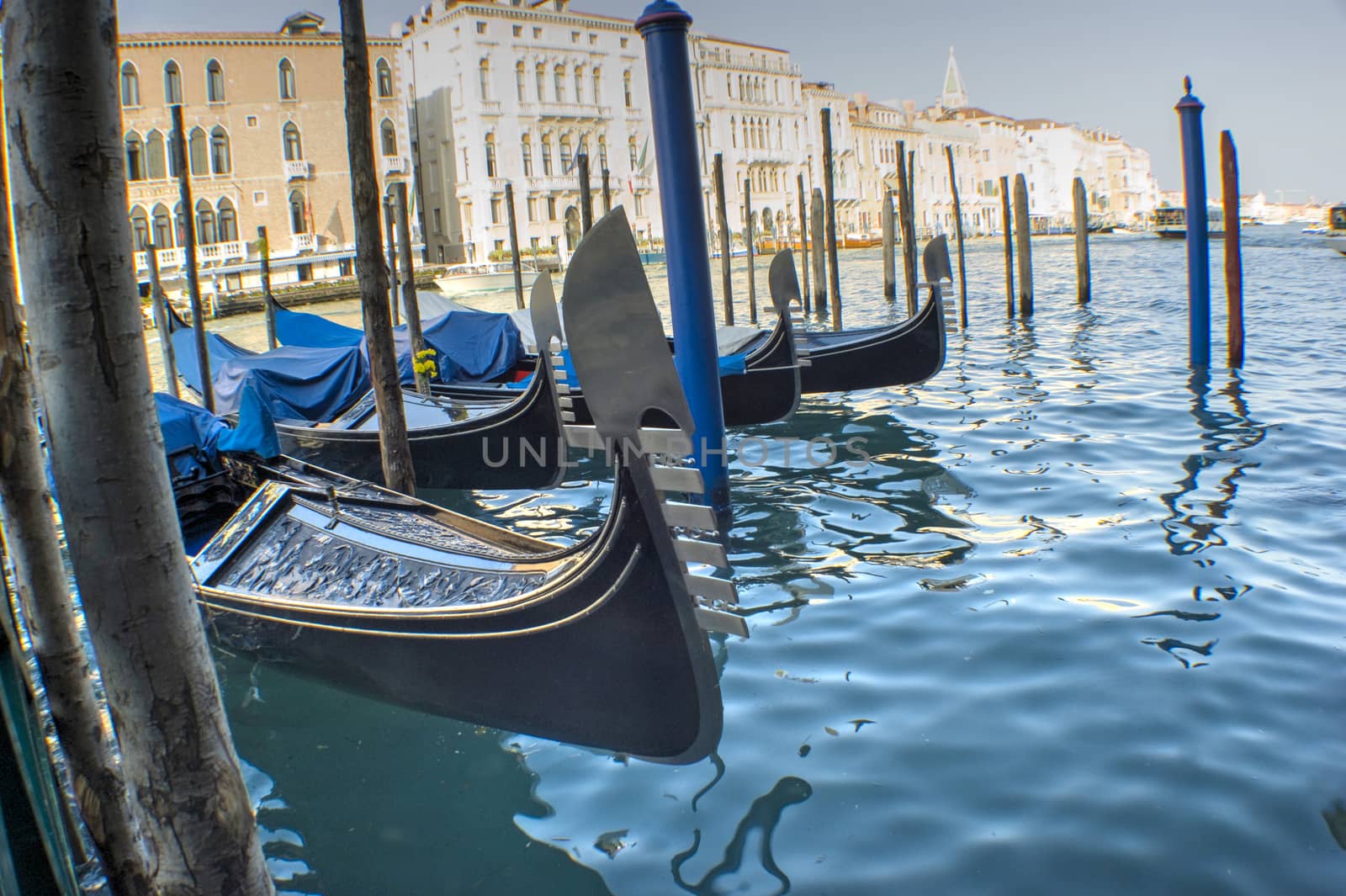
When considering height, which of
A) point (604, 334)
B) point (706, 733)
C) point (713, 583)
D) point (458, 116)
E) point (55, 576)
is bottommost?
point (706, 733)

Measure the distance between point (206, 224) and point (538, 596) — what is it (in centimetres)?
2313

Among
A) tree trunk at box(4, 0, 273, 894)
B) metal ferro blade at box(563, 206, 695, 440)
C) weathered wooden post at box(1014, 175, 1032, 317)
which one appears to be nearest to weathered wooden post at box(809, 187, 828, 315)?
weathered wooden post at box(1014, 175, 1032, 317)

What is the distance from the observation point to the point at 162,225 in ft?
71.9

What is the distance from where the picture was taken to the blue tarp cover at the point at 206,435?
370 cm

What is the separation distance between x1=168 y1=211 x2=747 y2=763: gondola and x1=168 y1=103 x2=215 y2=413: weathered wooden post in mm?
4576

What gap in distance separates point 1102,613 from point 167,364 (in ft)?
23.6

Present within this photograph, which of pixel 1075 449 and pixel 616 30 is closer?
pixel 1075 449

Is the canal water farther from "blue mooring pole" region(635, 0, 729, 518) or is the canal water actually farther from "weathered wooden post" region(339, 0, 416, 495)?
"weathered wooden post" region(339, 0, 416, 495)

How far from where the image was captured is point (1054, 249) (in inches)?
1188

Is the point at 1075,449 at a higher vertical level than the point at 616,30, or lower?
lower

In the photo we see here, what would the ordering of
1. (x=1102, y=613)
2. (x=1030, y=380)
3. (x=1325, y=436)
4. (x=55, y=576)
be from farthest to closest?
1. (x=1030, y=380)
2. (x=1325, y=436)
3. (x=1102, y=613)
4. (x=55, y=576)

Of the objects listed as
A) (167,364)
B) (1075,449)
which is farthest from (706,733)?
(167,364)

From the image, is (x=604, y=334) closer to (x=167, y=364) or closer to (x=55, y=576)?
(x=55, y=576)

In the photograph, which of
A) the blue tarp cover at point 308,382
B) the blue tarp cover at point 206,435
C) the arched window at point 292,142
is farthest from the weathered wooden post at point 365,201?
the arched window at point 292,142
